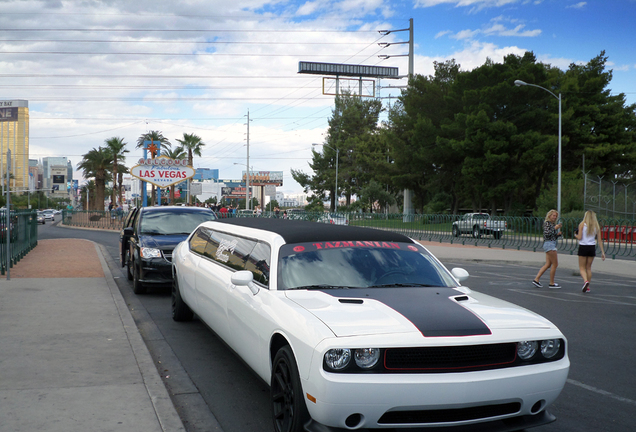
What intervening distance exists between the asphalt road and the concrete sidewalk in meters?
Answer: 0.27

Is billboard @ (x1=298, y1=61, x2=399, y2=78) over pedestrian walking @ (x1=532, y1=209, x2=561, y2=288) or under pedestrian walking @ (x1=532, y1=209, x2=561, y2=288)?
over

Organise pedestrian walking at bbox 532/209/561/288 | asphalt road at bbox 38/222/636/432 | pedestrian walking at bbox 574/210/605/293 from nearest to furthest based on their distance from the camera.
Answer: asphalt road at bbox 38/222/636/432
pedestrian walking at bbox 574/210/605/293
pedestrian walking at bbox 532/209/561/288

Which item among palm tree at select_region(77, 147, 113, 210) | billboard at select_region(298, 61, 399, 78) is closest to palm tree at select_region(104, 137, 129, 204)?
palm tree at select_region(77, 147, 113, 210)

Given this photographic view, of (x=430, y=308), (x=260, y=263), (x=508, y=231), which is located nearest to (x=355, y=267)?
(x=260, y=263)

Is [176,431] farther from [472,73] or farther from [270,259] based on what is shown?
[472,73]

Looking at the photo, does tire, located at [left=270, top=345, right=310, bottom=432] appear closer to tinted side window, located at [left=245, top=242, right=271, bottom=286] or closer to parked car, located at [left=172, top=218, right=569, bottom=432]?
parked car, located at [left=172, top=218, right=569, bottom=432]

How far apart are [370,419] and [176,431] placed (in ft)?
5.13

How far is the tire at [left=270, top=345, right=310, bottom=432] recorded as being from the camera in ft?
12.4

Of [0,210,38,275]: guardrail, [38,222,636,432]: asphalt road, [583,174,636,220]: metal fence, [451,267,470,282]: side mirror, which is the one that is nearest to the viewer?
[38,222,636,432]: asphalt road

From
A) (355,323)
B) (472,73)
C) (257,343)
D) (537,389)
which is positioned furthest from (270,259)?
(472,73)

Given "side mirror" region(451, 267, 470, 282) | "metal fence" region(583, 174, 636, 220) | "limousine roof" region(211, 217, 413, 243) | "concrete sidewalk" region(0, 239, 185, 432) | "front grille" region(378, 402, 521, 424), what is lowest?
"concrete sidewalk" region(0, 239, 185, 432)

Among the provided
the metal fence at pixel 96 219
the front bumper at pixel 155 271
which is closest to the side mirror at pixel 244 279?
the front bumper at pixel 155 271

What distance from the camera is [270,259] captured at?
5.01 m

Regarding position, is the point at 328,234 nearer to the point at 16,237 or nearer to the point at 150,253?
the point at 150,253
